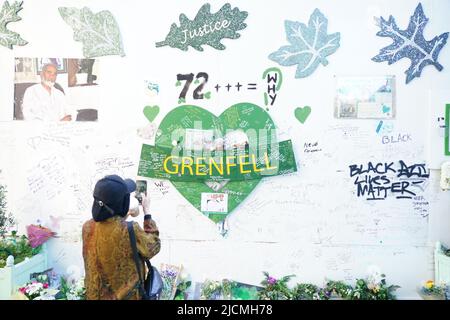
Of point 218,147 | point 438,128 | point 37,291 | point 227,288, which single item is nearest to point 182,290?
point 227,288

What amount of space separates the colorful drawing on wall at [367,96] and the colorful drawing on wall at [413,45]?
228 millimetres

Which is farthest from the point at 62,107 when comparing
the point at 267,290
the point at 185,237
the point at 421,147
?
the point at 421,147

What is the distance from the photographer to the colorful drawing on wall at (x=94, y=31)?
4.51 m

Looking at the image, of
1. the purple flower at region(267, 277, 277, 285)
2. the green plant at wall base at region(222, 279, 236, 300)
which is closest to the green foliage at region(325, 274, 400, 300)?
the purple flower at region(267, 277, 277, 285)

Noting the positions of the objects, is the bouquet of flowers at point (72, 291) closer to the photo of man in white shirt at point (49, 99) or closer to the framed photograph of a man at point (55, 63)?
the photo of man in white shirt at point (49, 99)

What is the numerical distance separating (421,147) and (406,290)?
148 centimetres

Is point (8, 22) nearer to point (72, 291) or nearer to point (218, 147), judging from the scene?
point (218, 147)

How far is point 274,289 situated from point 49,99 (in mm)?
3082

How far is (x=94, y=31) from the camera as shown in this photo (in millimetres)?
4527

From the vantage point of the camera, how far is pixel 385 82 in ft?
14.5

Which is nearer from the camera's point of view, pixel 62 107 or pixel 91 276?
pixel 91 276

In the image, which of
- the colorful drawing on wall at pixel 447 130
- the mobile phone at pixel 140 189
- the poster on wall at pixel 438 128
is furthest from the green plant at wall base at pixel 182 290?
A: the colorful drawing on wall at pixel 447 130

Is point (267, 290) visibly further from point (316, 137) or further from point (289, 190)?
point (316, 137)

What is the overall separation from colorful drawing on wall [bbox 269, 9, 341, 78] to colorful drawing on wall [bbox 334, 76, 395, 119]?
31 cm
